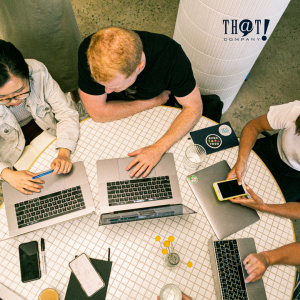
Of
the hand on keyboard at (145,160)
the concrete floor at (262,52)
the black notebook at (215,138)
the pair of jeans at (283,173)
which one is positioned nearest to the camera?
the hand on keyboard at (145,160)

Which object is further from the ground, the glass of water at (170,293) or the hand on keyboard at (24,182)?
the hand on keyboard at (24,182)

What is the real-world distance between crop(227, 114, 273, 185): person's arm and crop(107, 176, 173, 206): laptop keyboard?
0.35 meters

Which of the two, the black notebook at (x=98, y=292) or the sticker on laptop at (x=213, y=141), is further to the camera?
the sticker on laptop at (x=213, y=141)

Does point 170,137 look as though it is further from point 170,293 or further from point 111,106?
point 170,293

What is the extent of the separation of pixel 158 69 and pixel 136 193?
2.12ft

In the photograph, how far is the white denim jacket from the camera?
1.29 metres

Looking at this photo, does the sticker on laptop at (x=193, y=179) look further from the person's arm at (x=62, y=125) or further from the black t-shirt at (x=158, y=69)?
the person's arm at (x=62, y=125)

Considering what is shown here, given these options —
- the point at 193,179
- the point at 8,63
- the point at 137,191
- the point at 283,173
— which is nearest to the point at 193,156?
the point at 193,179

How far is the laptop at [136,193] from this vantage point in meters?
1.13

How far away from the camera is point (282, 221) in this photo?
1.22 metres

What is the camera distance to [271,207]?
1.20 m

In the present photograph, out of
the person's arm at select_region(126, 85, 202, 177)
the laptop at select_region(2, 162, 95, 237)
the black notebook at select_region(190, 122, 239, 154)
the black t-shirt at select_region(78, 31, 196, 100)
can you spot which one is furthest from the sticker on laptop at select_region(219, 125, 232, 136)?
the laptop at select_region(2, 162, 95, 237)

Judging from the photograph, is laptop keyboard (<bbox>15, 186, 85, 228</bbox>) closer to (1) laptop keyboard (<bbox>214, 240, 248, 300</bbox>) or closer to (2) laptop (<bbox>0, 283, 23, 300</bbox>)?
(2) laptop (<bbox>0, 283, 23, 300</bbox>)

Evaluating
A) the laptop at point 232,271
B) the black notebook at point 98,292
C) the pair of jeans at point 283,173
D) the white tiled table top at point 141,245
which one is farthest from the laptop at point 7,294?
the pair of jeans at point 283,173
